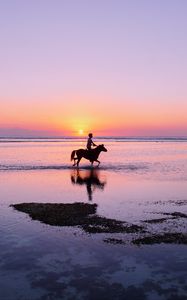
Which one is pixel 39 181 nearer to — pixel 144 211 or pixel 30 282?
pixel 144 211

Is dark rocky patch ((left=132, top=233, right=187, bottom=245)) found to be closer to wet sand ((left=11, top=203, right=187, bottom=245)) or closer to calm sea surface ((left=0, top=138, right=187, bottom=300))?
wet sand ((left=11, top=203, right=187, bottom=245))

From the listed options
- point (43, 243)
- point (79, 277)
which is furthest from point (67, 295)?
point (43, 243)

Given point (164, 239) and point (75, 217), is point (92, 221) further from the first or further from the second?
point (164, 239)

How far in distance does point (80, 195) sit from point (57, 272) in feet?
40.3

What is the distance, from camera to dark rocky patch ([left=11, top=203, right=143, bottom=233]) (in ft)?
48.7

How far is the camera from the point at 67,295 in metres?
9.09

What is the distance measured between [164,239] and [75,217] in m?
4.53

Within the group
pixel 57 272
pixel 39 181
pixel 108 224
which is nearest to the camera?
pixel 57 272

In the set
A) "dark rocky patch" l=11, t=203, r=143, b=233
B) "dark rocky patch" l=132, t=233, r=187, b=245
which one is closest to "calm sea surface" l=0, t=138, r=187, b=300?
"dark rocky patch" l=132, t=233, r=187, b=245

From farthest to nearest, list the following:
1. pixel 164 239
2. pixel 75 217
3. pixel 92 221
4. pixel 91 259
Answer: pixel 75 217
pixel 92 221
pixel 164 239
pixel 91 259

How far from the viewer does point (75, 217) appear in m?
16.8

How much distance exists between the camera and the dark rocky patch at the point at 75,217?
1484 cm

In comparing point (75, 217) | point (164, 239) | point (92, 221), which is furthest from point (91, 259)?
point (75, 217)

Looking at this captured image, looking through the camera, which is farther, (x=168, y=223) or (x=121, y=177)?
(x=121, y=177)
